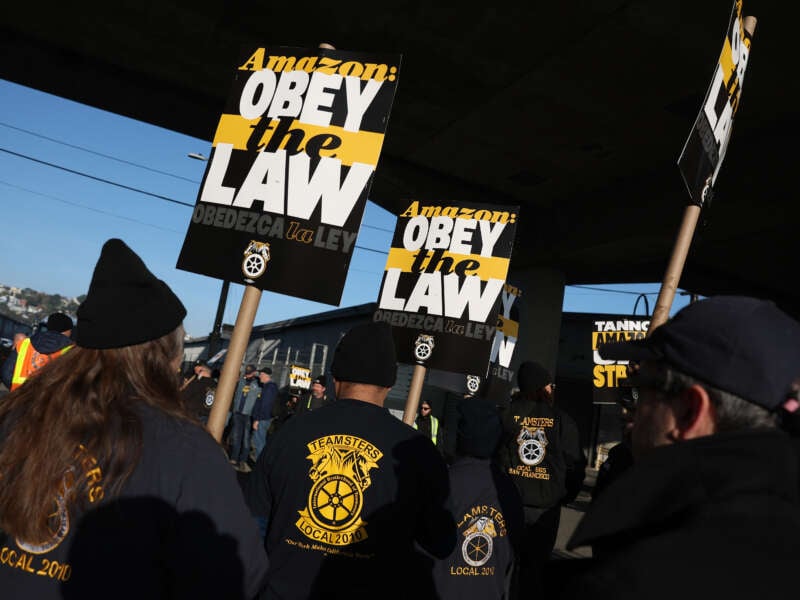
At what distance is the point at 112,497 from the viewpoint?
65.9 inches

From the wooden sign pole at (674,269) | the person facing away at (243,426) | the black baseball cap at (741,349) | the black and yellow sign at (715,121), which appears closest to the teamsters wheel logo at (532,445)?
the wooden sign pole at (674,269)

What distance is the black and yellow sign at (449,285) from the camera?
629 centimetres

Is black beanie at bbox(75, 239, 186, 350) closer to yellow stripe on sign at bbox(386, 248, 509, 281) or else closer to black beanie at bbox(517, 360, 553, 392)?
black beanie at bbox(517, 360, 553, 392)

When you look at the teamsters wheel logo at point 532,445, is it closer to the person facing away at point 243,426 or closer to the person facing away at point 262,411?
the person facing away at point 262,411

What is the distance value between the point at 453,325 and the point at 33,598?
493 centimetres

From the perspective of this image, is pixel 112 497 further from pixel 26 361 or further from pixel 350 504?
pixel 26 361

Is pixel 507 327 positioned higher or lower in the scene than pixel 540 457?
higher

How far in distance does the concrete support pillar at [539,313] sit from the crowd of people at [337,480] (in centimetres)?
1663

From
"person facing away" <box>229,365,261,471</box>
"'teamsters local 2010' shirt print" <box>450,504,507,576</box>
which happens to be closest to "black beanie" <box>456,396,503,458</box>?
"'teamsters local 2010' shirt print" <box>450,504,507,576</box>

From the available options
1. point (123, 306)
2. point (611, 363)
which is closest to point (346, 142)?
point (123, 306)

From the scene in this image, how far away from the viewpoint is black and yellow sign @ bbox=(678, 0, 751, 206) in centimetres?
350

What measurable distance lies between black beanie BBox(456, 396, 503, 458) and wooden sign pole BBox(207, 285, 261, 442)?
142 cm

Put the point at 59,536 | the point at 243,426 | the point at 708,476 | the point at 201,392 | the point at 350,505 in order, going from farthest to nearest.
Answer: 1. the point at 243,426
2. the point at 201,392
3. the point at 350,505
4. the point at 59,536
5. the point at 708,476

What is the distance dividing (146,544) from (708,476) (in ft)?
4.38
